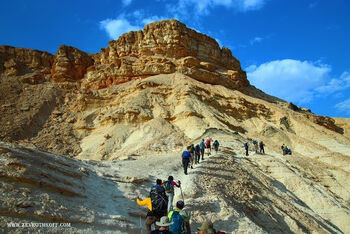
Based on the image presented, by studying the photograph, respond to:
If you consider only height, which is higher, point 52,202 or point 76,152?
point 76,152

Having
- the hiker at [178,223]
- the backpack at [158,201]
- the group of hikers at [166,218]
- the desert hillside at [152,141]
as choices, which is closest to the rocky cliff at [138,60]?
the desert hillside at [152,141]

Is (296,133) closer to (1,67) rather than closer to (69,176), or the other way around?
(69,176)

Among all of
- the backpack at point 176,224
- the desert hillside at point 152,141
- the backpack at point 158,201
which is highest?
the desert hillside at point 152,141

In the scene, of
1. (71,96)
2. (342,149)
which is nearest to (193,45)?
(71,96)

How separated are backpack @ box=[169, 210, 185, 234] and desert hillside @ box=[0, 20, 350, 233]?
2.29 m

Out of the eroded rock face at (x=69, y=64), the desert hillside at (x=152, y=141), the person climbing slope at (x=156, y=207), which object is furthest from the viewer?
the eroded rock face at (x=69, y=64)

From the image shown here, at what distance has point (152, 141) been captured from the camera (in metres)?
26.3

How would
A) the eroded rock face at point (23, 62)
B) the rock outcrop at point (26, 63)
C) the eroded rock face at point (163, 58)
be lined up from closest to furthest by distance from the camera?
the eroded rock face at point (163, 58) → the rock outcrop at point (26, 63) → the eroded rock face at point (23, 62)

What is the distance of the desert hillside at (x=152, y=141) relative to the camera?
7.60 metres

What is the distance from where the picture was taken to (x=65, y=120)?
126 feet

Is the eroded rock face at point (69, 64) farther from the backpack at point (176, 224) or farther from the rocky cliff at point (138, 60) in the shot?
the backpack at point (176, 224)

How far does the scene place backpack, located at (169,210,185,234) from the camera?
16.0 feet

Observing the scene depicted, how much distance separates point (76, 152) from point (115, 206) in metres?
24.5

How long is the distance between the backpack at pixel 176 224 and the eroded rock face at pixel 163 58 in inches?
1550
